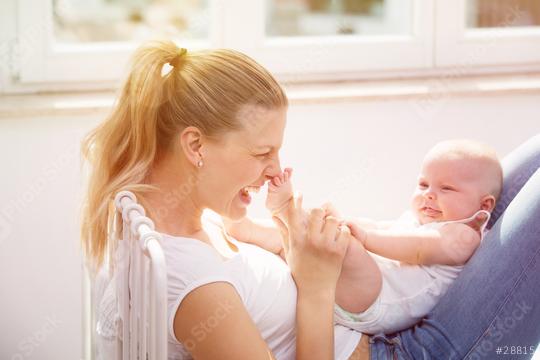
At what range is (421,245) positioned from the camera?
161 centimetres

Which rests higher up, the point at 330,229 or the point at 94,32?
the point at 94,32

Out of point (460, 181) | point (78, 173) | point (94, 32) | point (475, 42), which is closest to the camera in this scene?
point (460, 181)

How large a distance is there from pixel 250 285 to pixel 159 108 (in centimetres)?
36

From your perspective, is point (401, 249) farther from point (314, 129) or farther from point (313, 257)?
point (314, 129)

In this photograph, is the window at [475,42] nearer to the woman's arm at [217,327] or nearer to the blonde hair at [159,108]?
the blonde hair at [159,108]

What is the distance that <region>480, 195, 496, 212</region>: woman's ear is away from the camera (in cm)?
166

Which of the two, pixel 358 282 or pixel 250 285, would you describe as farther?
pixel 358 282


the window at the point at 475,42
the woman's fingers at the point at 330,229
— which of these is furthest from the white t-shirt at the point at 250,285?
the window at the point at 475,42

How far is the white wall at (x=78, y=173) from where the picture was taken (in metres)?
2.15

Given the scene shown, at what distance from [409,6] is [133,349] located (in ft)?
5.40

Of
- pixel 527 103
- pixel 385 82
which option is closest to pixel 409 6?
pixel 385 82

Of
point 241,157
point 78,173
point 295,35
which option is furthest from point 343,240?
point 295,35

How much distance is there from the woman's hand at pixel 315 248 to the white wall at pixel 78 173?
74cm

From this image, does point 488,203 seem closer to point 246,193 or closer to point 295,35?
point 246,193
